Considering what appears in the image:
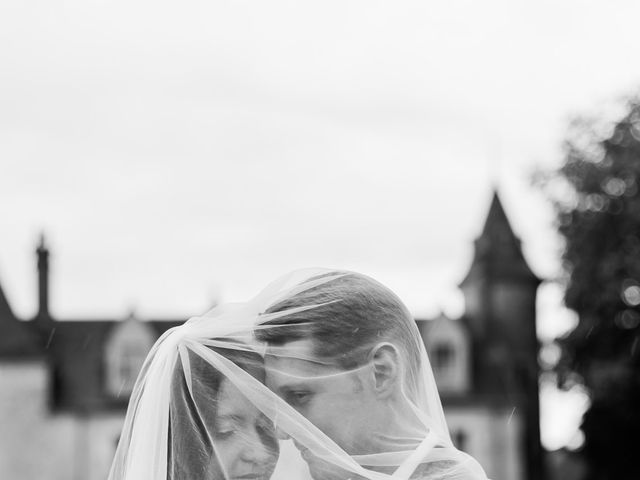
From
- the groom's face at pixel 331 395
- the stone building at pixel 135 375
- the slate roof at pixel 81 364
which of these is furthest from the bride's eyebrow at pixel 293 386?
the slate roof at pixel 81 364

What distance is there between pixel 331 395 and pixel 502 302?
37269 mm

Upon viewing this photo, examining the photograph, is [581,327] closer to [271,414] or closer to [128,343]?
[128,343]

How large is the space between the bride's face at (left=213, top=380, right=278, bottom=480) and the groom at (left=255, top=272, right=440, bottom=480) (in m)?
0.10

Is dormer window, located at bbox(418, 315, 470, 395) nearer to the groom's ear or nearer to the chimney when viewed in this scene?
the chimney

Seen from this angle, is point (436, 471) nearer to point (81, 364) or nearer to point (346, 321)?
point (346, 321)

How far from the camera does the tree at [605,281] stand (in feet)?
92.8

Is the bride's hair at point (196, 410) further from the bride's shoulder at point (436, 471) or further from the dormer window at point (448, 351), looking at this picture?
the dormer window at point (448, 351)

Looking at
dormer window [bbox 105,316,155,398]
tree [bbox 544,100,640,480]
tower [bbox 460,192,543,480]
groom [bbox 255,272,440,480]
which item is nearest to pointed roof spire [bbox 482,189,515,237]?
tower [bbox 460,192,543,480]

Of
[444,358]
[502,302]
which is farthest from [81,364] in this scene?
[502,302]

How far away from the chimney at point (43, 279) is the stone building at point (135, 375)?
0.04 metres

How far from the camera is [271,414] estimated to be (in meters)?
3.20

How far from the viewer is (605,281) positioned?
1115 inches

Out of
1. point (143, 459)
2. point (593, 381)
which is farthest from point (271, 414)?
point (593, 381)

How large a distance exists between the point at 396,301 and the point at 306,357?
0.31m
